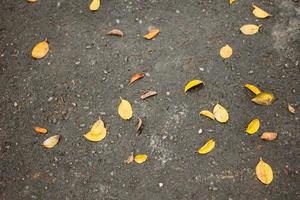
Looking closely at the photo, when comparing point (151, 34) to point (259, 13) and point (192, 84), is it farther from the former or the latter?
point (259, 13)

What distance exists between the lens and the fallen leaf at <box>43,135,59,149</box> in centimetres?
275

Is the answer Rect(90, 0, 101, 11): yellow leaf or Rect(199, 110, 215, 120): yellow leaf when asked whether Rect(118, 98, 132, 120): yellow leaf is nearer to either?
Rect(199, 110, 215, 120): yellow leaf

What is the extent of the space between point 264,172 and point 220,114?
52 centimetres

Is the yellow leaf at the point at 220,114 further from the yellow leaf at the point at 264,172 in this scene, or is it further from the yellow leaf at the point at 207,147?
the yellow leaf at the point at 264,172

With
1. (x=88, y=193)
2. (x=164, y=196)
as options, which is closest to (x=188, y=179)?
(x=164, y=196)

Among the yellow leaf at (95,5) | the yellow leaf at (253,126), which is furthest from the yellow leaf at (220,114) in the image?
the yellow leaf at (95,5)

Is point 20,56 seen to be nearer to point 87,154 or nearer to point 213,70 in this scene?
point 87,154

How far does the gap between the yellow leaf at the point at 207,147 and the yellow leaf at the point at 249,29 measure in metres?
1.06

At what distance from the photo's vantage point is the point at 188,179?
2545 millimetres

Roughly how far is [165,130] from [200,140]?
0.27 metres

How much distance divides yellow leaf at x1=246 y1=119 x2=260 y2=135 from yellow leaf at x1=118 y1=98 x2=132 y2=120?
894mm

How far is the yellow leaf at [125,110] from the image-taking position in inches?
111

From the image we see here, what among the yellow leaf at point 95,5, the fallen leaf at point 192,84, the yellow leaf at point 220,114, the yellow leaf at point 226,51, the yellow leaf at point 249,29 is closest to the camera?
the yellow leaf at point 220,114

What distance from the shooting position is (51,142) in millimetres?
2758
